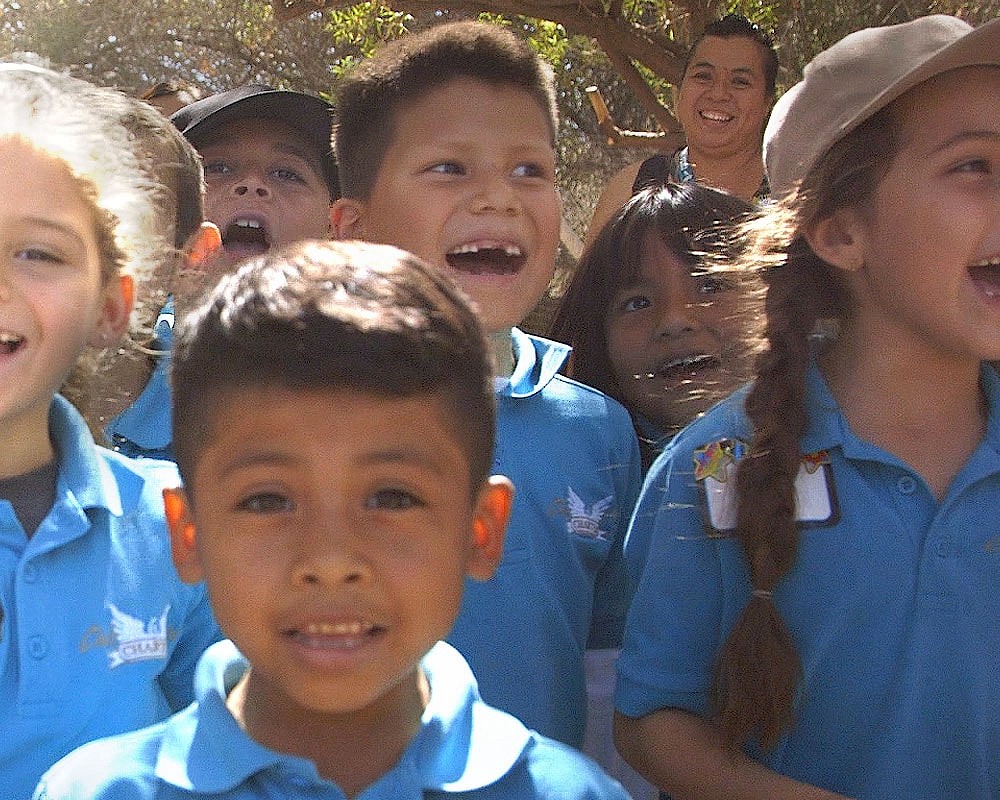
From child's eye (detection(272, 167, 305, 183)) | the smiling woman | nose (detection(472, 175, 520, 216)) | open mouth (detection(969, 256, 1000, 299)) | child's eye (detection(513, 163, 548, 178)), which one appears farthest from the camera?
the smiling woman

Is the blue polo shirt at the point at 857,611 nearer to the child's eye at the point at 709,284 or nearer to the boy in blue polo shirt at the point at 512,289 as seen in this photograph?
the boy in blue polo shirt at the point at 512,289

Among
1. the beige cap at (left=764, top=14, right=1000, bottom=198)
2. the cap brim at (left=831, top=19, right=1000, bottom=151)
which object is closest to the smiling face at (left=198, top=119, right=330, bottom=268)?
the beige cap at (left=764, top=14, right=1000, bottom=198)

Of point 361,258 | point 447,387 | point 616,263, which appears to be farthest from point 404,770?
point 616,263

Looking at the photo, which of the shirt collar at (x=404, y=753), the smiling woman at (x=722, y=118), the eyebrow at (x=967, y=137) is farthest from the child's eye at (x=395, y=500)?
the smiling woman at (x=722, y=118)

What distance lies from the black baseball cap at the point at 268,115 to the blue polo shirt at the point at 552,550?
4.07 ft

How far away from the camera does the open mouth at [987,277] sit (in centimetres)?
215

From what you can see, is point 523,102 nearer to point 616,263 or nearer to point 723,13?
point 616,263

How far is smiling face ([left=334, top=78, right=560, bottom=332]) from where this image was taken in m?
2.74

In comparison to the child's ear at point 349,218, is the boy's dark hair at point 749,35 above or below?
above

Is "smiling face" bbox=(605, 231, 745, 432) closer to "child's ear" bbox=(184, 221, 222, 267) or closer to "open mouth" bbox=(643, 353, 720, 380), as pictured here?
"open mouth" bbox=(643, 353, 720, 380)

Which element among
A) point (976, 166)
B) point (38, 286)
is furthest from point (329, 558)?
point (976, 166)

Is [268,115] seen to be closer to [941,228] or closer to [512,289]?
[512,289]

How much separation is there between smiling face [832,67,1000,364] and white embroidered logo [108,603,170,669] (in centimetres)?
120

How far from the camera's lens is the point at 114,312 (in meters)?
2.25
